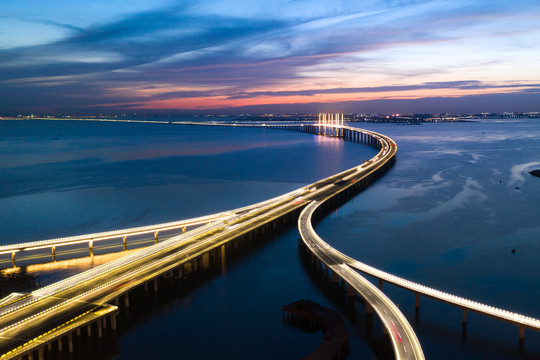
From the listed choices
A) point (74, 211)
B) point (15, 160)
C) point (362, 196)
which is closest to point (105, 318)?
point (74, 211)

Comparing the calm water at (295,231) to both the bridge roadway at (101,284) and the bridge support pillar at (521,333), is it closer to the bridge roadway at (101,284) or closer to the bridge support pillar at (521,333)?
the bridge support pillar at (521,333)

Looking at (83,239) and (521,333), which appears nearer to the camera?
(521,333)

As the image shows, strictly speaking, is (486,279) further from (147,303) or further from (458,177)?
(458,177)

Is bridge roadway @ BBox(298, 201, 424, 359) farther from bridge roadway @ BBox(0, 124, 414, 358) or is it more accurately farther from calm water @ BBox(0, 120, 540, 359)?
bridge roadway @ BBox(0, 124, 414, 358)

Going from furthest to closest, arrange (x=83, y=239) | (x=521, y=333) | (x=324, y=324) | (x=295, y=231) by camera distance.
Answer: (x=295, y=231)
(x=83, y=239)
(x=324, y=324)
(x=521, y=333)

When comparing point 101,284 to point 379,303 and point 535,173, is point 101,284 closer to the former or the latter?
point 379,303

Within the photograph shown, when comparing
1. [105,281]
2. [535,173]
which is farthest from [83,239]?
[535,173]

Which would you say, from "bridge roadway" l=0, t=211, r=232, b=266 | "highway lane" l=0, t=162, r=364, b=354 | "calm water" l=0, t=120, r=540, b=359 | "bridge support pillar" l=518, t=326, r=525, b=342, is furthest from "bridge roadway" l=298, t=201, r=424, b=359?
"bridge roadway" l=0, t=211, r=232, b=266
